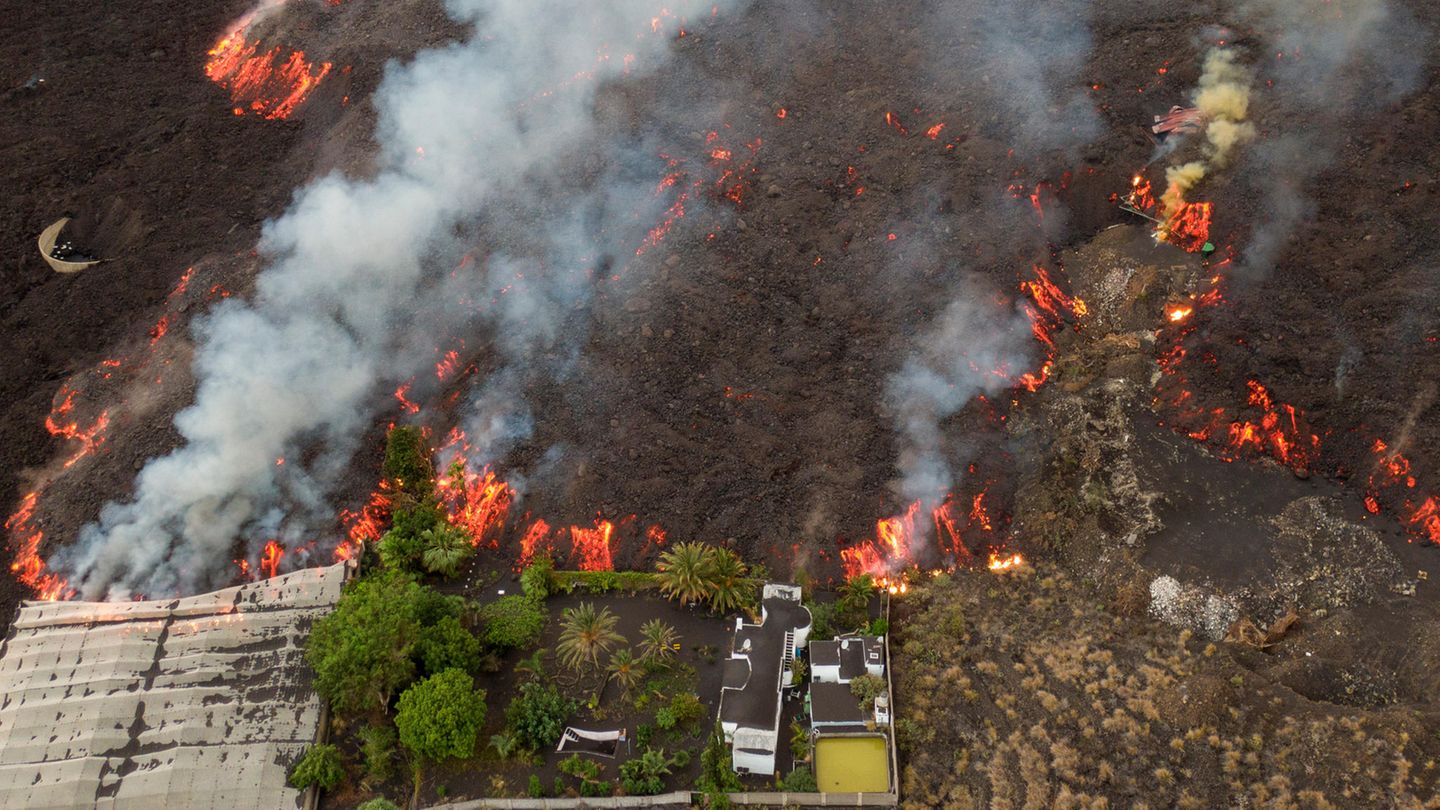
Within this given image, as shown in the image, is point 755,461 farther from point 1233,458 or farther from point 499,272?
point 1233,458

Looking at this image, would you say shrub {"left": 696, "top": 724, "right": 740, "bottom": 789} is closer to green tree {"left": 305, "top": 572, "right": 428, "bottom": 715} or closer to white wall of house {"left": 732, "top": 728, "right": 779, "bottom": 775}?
white wall of house {"left": 732, "top": 728, "right": 779, "bottom": 775}

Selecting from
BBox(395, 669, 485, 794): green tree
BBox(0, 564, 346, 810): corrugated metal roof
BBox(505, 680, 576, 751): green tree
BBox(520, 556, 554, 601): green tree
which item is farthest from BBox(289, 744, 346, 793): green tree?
BBox(520, 556, 554, 601): green tree

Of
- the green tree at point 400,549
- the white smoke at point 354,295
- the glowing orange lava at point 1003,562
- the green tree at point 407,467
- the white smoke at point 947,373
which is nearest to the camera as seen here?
the green tree at point 400,549

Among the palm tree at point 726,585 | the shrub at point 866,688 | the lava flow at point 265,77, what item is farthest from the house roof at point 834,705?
the lava flow at point 265,77

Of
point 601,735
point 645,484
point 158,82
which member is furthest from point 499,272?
point 158,82

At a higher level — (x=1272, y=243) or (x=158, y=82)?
(x=158, y=82)

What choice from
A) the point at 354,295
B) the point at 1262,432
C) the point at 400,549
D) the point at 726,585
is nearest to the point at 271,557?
the point at 400,549

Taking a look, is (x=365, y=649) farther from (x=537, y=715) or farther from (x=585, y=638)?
(x=585, y=638)

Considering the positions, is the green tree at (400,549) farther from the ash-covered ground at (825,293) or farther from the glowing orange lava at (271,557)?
the glowing orange lava at (271,557)
